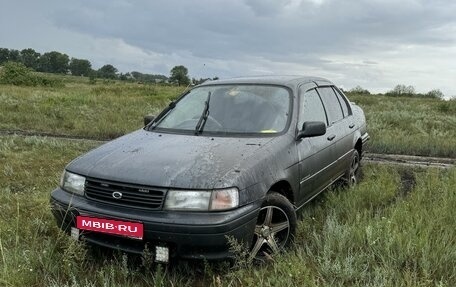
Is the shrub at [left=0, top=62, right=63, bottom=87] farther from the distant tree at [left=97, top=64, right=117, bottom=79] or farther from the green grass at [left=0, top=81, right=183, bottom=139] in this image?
the distant tree at [left=97, top=64, right=117, bottom=79]

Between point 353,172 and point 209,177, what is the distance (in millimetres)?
3523

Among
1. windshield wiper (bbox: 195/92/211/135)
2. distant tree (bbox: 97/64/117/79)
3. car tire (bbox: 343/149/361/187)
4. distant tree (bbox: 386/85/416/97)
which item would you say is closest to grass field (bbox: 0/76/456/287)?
car tire (bbox: 343/149/361/187)

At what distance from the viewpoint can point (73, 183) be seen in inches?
139

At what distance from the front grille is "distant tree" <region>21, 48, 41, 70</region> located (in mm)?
92887

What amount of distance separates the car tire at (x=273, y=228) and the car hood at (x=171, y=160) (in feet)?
1.46

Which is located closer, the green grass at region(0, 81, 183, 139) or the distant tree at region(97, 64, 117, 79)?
the green grass at region(0, 81, 183, 139)

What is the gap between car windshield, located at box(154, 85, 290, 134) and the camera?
4.23 m

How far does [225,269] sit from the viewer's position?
3.26 metres

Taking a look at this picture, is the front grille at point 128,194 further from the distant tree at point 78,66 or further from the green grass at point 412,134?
the distant tree at point 78,66

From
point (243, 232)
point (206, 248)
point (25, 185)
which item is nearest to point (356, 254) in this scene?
point (243, 232)

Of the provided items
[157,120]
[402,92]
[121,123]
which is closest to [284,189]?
[157,120]

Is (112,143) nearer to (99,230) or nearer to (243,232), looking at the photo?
(99,230)

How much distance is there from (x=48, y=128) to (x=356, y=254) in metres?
11.7

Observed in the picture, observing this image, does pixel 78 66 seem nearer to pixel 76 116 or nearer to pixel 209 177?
pixel 76 116
